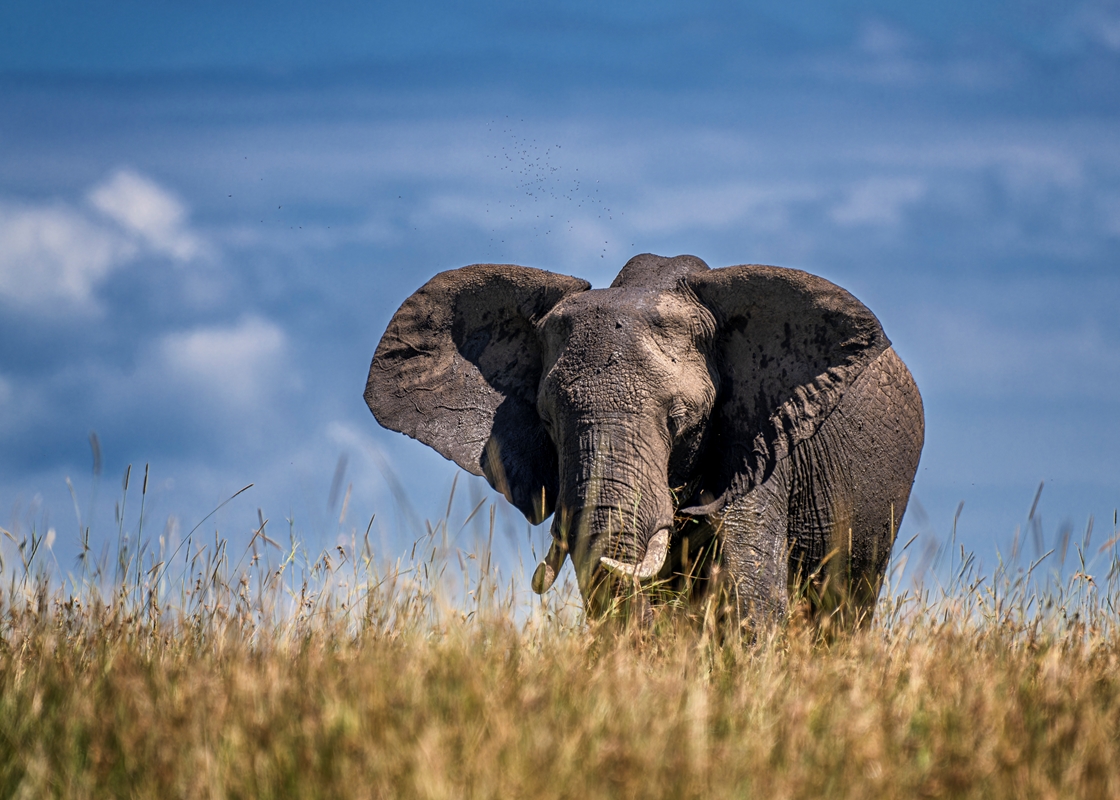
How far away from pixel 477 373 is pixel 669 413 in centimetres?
203

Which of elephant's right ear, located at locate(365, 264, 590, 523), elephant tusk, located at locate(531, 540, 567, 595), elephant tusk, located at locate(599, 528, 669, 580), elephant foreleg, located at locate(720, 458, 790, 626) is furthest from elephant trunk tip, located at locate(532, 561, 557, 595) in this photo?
elephant's right ear, located at locate(365, 264, 590, 523)

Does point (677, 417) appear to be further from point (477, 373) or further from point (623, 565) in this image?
point (477, 373)

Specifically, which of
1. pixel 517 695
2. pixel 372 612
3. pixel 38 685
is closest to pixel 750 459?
pixel 372 612

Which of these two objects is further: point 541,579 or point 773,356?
point 773,356

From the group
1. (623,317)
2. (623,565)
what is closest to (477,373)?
(623,317)

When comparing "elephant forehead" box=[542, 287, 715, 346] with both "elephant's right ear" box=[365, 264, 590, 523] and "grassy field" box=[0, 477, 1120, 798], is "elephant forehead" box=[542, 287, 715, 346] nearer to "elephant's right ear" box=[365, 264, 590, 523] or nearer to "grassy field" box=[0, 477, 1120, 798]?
"elephant's right ear" box=[365, 264, 590, 523]

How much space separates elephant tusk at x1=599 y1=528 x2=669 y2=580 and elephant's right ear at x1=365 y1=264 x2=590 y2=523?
1442mm

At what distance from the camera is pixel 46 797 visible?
3787 millimetres

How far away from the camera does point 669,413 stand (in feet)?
25.1

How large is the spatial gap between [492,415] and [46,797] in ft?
17.8

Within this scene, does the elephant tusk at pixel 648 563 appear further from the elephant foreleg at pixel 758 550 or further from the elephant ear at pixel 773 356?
the elephant ear at pixel 773 356

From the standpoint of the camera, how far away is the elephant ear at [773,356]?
7930mm

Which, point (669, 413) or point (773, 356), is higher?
point (773, 356)

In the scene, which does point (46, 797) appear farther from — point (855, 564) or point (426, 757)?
point (855, 564)
